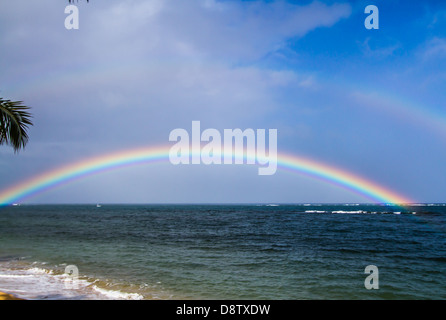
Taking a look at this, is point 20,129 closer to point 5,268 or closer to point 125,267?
point 125,267

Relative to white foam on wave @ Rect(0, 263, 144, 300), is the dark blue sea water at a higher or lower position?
lower

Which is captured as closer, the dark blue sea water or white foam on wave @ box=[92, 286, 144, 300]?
white foam on wave @ box=[92, 286, 144, 300]

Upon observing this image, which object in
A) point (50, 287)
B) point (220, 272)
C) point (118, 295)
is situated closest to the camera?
point (118, 295)

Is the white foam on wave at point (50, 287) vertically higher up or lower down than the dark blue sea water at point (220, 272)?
higher up

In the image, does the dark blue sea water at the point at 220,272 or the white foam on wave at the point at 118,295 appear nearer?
the white foam on wave at the point at 118,295

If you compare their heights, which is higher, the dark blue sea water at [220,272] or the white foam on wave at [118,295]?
the white foam on wave at [118,295]

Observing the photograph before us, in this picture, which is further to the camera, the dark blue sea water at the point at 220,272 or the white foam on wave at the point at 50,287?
the dark blue sea water at the point at 220,272

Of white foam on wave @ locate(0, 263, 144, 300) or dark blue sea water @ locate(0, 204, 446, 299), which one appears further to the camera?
dark blue sea water @ locate(0, 204, 446, 299)

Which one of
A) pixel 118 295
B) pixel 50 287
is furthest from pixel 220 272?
pixel 50 287

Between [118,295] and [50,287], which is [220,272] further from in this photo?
[50,287]

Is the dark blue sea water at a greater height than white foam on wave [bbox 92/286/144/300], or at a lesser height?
lesser

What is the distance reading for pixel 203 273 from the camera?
17359 millimetres
